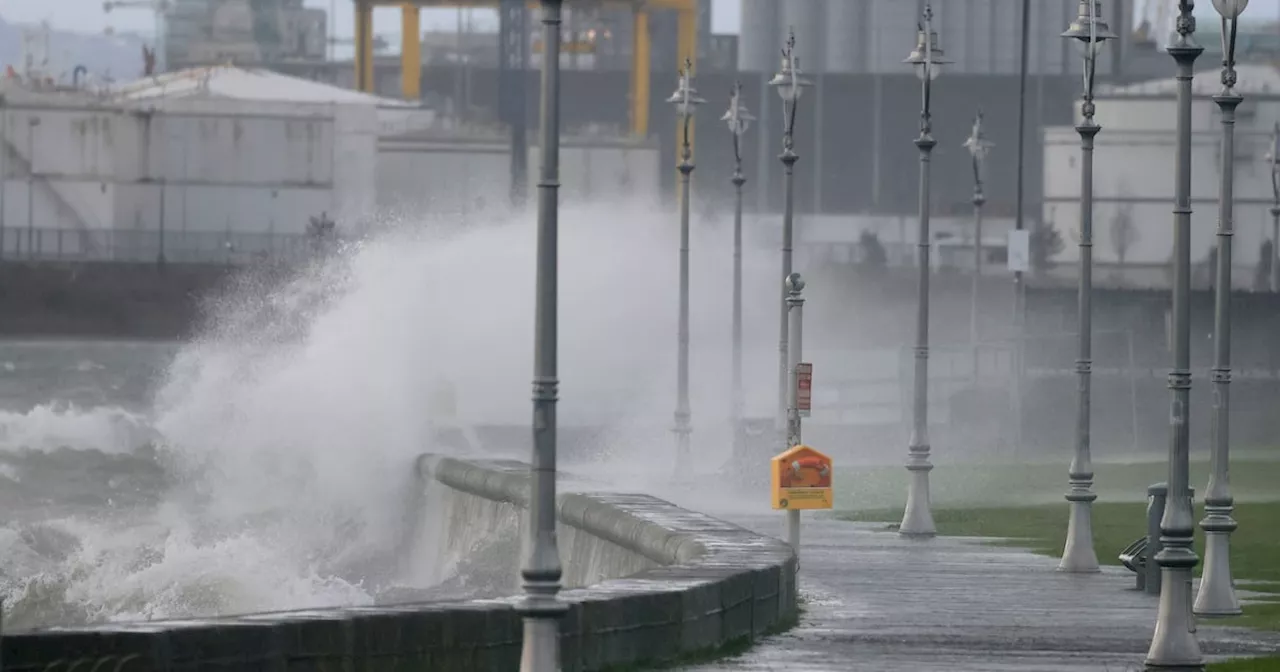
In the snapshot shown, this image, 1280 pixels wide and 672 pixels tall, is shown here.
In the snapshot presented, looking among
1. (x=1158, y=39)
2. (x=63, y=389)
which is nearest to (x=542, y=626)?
(x=63, y=389)

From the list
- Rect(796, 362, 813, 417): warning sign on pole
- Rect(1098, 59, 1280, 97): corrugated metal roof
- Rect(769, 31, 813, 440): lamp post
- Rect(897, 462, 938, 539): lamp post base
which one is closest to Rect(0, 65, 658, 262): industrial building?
Rect(1098, 59, 1280, 97): corrugated metal roof

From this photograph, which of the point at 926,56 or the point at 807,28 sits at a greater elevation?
the point at 807,28

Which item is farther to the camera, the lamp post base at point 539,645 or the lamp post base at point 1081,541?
the lamp post base at point 1081,541

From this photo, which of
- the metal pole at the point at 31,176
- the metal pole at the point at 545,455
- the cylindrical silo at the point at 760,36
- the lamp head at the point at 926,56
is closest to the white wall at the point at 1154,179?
the cylindrical silo at the point at 760,36

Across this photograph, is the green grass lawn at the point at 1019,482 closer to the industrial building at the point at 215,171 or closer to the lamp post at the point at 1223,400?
the lamp post at the point at 1223,400

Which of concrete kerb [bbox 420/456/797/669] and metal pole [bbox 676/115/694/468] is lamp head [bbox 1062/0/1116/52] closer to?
concrete kerb [bbox 420/456/797/669]

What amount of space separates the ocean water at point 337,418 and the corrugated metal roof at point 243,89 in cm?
2498

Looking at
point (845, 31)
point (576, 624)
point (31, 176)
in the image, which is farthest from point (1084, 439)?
point (845, 31)

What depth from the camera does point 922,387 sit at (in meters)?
30.0

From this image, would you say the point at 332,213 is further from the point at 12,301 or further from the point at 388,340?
the point at 388,340

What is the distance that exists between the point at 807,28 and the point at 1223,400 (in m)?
92.3

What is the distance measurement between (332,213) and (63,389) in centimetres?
1795

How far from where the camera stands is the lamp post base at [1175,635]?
15.7 m

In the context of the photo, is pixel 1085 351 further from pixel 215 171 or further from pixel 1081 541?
pixel 215 171
